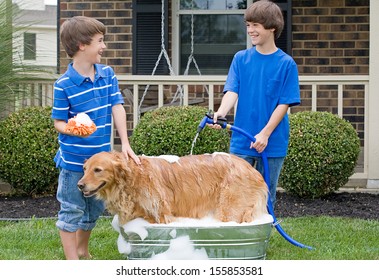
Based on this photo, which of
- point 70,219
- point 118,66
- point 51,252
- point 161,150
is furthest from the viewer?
point 118,66

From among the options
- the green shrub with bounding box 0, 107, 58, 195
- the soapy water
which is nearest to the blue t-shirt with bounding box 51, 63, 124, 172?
the soapy water

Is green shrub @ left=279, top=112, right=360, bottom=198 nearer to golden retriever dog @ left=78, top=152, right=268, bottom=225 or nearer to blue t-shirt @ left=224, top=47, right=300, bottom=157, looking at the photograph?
blue t-shirt @ left=224, top=47, right=300, bottom=157

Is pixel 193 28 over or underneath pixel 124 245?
over

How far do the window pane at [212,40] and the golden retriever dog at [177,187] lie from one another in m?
6.20

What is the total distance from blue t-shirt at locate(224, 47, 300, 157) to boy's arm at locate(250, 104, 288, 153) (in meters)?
0.09

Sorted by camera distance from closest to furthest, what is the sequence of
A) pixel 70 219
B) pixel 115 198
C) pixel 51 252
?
1. pixel 115 198
2. pixel 70 219
3. pixel 51 252

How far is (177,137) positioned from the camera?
741 centimetres

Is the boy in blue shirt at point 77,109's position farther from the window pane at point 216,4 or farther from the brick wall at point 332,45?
the window pane at point 216,4

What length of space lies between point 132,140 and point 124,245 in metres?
3.30

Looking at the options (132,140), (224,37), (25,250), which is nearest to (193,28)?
(224,37)

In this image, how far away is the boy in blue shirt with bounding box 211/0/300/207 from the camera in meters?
4.85

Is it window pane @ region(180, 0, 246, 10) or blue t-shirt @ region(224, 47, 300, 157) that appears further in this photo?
window pane @ region(180, 0, 246, 10)

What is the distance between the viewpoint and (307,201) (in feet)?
25.6

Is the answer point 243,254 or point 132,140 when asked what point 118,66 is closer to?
point 132,140
